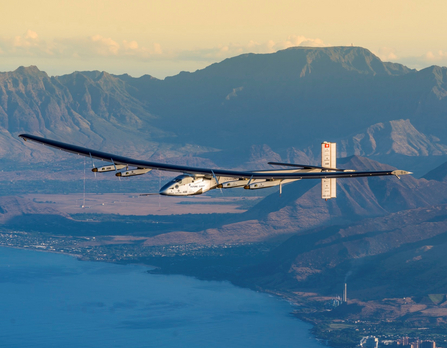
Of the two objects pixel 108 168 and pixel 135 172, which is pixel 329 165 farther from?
pixel 108 168

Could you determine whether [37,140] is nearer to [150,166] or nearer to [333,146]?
[150,166]

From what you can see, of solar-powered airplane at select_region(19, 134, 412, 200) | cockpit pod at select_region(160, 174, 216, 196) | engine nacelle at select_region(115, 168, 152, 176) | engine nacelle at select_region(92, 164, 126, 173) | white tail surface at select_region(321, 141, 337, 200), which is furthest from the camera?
white tail surface at select_region(321, 141, 337, 200)

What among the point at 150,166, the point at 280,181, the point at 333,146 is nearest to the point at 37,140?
the point at 150,166

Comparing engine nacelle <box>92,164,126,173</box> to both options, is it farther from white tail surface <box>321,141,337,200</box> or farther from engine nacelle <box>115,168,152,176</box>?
white tail surface <box>321,141,337,200</box>

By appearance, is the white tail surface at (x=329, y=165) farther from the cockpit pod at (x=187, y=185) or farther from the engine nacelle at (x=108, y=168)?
the engine nacelle at (x=108, y=168)

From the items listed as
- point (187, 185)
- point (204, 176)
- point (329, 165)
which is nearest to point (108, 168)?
point (187, 185)

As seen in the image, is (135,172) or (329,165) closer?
(135,172)

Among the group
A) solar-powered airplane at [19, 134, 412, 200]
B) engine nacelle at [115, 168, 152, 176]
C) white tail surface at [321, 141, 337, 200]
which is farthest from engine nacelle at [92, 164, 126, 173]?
white tail surface at [321, 141, 337, 200]

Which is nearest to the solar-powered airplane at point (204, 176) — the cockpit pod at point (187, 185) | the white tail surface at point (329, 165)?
the cockpit pod at point (187, 185)
